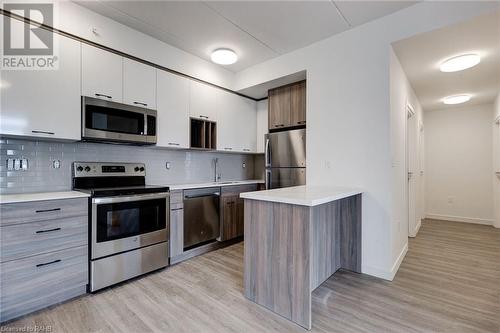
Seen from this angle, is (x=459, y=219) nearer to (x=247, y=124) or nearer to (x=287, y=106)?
(x=287, y=106)

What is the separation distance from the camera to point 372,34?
2.57m

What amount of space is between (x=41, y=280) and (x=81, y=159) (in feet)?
4.09

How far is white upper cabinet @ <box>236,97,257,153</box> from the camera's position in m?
4.13

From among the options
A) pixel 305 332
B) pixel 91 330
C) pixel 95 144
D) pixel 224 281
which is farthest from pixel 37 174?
pixel 305 332

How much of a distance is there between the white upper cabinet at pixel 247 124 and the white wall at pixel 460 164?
164 inches

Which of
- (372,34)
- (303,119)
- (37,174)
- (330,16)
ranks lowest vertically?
(37,174)

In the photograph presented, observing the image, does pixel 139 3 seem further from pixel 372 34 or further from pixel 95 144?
pixel 372 34

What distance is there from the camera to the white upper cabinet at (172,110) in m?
3.02

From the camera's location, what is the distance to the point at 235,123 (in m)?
4.03

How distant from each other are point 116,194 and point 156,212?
0.50 metres

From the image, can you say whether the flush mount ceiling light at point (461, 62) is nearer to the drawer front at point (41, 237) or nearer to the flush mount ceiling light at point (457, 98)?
the flush mount ceiling light at point (457, 98)

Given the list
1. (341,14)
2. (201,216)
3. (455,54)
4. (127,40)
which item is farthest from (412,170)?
(127,40)

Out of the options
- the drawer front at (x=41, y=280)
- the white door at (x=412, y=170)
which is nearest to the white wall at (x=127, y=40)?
the drawer front at (x=41, y=280)

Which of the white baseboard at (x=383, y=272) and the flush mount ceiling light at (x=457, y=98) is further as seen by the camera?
the flush mount ceiling light at (x=457, y=98)
